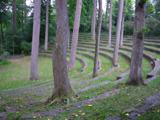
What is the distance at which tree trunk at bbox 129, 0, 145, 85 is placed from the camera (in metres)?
9.25

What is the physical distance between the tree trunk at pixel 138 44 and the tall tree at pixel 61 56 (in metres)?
2.59

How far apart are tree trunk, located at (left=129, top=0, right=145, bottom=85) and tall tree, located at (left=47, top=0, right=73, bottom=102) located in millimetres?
2590

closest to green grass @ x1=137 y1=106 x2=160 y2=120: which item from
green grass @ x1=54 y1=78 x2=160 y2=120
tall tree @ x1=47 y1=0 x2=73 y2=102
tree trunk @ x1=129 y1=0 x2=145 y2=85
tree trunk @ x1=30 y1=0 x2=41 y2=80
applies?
green grass @ x1=54 y1=78 x2=160 y2=120

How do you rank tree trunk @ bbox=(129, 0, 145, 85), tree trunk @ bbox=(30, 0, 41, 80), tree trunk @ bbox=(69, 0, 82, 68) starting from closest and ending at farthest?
tree trunk @ bbox=(129, 0, 145, 85)
tree trunk @ bbox=(30, 0, 41, 80)
tree trunk @ bbox=(69, 0, 82, 68)

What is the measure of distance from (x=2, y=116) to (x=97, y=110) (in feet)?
7.46

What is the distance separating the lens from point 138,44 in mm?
9484

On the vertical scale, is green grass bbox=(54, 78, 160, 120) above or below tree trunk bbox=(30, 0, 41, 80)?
below

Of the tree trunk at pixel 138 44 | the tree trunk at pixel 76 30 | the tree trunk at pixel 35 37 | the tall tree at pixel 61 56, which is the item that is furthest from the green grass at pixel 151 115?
the tree trunk at pixel 76 30

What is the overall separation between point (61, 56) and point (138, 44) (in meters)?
2.94

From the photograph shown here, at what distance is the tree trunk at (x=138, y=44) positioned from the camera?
9.25m

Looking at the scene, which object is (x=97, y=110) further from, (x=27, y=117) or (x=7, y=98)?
(x=7, y=98)

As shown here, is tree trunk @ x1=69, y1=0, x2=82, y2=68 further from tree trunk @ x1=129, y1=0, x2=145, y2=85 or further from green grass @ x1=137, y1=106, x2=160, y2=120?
green grass @ x1=137, y1=106, x2=160, y2=120

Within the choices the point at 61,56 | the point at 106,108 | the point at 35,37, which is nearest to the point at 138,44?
the point at 61,56

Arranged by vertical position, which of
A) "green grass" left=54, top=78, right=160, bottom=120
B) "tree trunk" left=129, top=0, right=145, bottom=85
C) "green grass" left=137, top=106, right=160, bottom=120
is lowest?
"green grass" left=54, top=78, right=160, bottom=120
